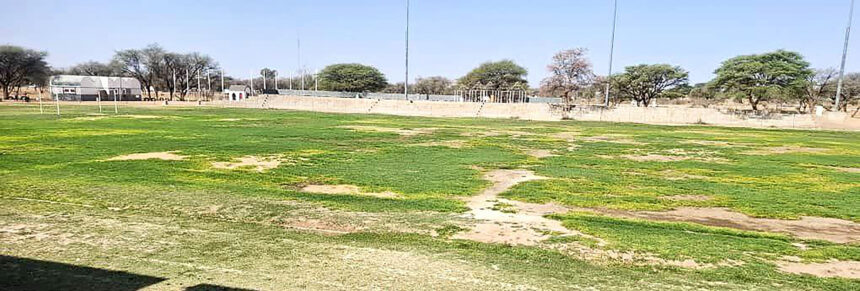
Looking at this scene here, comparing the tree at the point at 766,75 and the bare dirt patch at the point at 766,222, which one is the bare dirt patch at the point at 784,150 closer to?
the bare dirt patch at the point at 766,222

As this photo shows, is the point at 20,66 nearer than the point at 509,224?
No

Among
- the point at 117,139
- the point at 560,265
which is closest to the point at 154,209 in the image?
the point at 560,265

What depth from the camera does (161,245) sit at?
7.25 meters

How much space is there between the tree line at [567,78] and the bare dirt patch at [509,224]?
51.7m

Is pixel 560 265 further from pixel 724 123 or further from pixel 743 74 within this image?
pixel 743 74

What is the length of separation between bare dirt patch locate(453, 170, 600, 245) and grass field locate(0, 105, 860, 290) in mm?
76

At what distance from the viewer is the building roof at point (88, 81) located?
93.9 meters

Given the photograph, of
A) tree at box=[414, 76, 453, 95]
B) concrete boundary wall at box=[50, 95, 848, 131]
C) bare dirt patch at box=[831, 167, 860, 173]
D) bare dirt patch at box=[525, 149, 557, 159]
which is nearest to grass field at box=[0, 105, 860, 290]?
bare dirt patch at box=[831, 167, 860, 173]

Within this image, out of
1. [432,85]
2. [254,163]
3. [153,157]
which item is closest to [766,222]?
[254,163]

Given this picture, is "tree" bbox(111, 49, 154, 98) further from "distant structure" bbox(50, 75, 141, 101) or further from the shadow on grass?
the shadow on grass

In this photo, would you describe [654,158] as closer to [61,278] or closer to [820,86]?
[61,278]

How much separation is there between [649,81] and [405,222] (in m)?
71.9

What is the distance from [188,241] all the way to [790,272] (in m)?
8.37

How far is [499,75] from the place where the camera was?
96.0 metres
